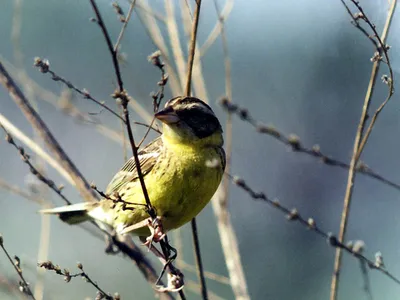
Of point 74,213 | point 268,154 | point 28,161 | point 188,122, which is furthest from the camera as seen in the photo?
point 268,154

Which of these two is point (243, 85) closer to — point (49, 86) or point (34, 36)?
point (49, 86)

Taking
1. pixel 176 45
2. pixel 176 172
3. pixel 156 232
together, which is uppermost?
pixel 176 45

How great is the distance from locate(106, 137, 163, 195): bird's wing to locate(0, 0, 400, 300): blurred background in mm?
2522

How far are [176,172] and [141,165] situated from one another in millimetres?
278

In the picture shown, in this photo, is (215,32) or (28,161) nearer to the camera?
(28,161)

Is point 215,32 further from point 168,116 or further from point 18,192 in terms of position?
point 18,192

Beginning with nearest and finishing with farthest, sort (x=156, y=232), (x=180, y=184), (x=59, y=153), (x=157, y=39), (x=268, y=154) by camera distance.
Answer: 1. (x=156, y=232)
2. (x=180, y=184)
3. (x=59, y=153)
4. (x=157, y=39)
5. (x=268, y=154)

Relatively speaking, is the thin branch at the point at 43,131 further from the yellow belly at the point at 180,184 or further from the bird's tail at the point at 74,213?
the bird's tail at the point at 74,213

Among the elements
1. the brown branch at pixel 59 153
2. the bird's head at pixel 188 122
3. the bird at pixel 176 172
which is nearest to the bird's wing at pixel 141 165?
the bird at pixel 176 172

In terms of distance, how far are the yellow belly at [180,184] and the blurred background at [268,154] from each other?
2.93 metres

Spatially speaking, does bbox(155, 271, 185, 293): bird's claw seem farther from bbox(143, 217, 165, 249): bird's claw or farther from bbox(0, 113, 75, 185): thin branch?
bbox(0, 113, 75, 185): thin branch

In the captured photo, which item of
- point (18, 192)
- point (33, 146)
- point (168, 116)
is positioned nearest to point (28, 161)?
point (33, 146)

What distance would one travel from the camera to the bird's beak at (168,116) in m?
3.59

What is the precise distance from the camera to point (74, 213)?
452cm
